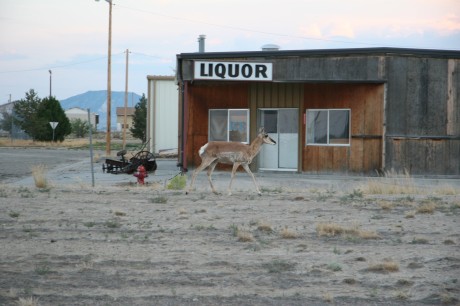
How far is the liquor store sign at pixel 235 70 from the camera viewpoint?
2486 centimetres

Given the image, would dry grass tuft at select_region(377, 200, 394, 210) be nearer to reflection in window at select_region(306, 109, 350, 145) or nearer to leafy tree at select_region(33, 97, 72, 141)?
reflection in window at select_region(306, 109, 350, 145)

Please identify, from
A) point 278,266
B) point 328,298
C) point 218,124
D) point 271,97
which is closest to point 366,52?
point 271,97

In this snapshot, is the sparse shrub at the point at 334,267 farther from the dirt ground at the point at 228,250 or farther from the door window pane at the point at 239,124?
the door window pane at the point at 239,124

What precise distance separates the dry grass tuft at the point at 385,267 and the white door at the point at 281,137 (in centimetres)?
1743

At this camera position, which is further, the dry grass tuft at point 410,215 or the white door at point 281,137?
the white door at point 281,137

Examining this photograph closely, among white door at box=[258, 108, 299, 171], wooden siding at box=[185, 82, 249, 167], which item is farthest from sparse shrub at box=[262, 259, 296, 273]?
wooden siding at box=[185, 82, 249, 167]

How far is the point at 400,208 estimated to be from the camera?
15703 mm

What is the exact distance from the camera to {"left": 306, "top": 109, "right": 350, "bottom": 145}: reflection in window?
25.7m

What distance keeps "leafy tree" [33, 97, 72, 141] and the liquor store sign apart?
40255mm

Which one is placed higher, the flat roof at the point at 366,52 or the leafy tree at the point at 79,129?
the flat roof at the point at 366,52

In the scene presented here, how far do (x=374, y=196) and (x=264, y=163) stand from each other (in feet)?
30.8

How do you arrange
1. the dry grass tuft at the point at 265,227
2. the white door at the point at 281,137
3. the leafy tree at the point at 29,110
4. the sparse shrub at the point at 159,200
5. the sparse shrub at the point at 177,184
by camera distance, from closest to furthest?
the dry grass tuft at the point at 265,227 → the sparse shrub at the point at 159,200 → the sparse shrub at the point at 177,184 → the white door at the point at 281,137 → the leafy tree at the point at 29,110

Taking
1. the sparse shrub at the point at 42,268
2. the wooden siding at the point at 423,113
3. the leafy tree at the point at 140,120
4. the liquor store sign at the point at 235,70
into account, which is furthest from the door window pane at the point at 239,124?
the leafy tree at the point at 140,120

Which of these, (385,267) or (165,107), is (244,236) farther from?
(165,107)
